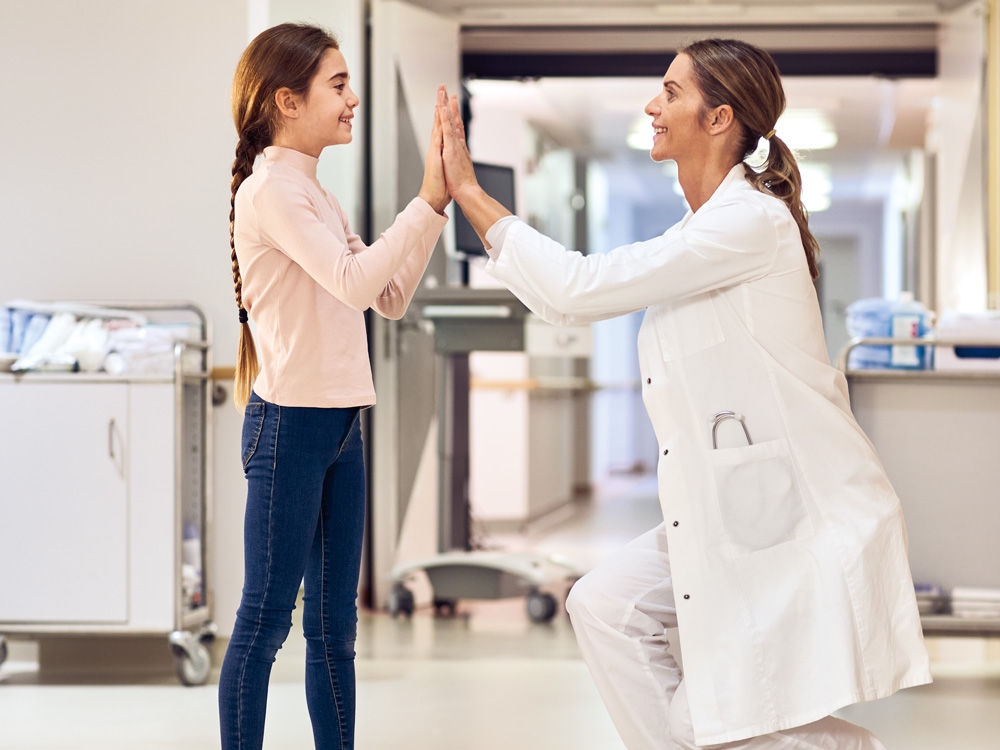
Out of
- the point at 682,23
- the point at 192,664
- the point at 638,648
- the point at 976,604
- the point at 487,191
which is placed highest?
the point at 682,23

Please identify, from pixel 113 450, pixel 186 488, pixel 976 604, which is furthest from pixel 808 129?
pixel 113 450

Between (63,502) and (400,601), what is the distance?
1.37m

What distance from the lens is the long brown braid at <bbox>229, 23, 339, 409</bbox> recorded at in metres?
1.79

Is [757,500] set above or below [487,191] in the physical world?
below

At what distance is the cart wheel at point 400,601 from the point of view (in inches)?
165

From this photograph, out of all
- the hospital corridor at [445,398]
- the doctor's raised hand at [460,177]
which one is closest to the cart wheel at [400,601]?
the hospital corridor at [445,398]

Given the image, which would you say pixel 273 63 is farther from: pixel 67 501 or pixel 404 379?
pixel 404 379

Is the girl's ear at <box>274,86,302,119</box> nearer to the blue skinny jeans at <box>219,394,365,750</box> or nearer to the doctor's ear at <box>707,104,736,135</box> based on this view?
the blue skinny jeans at <box>219,394,365,750</box>

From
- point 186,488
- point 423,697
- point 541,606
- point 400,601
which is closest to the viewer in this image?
point 423,697

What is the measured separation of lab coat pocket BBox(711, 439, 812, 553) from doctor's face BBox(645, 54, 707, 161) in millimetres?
509

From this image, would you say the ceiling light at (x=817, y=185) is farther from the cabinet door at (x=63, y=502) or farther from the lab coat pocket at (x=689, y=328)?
the lab coat pocket at (x=689, y=328)

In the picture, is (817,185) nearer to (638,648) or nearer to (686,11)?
(686,11)

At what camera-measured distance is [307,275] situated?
1.78 metres

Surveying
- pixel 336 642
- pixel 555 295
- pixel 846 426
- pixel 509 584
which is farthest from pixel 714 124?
pixel 509 584
